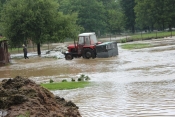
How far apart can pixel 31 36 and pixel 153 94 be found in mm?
33054

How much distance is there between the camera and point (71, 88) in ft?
50.8

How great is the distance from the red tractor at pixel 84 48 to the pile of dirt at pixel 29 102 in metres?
23.7

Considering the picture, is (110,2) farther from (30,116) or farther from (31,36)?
(30,116)

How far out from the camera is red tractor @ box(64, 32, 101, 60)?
1268 inches

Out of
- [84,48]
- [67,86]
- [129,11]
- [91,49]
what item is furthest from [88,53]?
[129,11]

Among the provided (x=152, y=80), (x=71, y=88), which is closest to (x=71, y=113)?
(x=71, y=88)

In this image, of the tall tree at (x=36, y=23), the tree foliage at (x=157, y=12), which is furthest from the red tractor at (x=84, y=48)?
the tree foliage at (x=157, y=12)

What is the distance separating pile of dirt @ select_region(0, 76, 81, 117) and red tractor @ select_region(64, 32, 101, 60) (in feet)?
77.8

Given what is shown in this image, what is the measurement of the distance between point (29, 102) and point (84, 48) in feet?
82.9

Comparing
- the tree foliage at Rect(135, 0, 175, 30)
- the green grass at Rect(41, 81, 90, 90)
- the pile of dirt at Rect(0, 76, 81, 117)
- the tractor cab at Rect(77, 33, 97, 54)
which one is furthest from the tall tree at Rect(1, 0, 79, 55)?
the tree foliage at Rect(135, 0, 175, 30)

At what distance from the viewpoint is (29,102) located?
7402 mm

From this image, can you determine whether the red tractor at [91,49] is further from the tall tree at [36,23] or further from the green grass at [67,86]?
the green grass at [67,86]

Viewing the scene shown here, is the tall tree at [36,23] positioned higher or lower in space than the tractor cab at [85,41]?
higher

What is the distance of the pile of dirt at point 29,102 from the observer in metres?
7.13
